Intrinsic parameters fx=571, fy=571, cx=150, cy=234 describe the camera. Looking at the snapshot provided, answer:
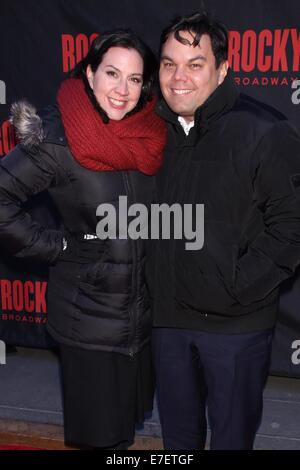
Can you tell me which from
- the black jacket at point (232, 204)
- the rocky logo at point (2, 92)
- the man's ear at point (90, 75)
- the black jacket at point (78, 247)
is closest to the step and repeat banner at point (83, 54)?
the rocky logo at point (2, 92)

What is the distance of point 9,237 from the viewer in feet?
7.34

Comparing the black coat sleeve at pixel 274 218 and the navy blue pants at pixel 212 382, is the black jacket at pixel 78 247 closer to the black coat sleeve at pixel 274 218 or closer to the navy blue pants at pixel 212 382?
the navy blue pants at pixel 212 382

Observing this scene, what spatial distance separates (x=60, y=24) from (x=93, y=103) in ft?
5.59

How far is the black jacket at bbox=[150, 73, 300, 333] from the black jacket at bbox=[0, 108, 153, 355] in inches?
5.1

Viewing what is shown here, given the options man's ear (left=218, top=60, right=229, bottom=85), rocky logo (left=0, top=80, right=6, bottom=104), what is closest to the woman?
man's ear (left=218, top=60, right=229, bottom=85)

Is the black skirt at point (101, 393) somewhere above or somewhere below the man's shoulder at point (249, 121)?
below

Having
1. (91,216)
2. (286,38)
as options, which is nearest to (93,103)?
(91,216)

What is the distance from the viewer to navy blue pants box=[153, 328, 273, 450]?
7.22 feet

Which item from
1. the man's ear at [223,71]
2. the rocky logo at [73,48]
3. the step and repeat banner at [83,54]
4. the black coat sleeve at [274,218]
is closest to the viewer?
the black coat sleeve at [274,218]

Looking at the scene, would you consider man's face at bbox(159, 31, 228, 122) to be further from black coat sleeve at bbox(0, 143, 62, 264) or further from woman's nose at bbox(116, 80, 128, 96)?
black coat sleeve at bbox(0, 143, 62, 264)

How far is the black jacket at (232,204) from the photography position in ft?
6.67

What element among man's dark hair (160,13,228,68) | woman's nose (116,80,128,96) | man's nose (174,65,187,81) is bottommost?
woman's nose (116,80,128,96)

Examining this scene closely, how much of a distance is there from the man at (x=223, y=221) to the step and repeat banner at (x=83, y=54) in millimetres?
1315

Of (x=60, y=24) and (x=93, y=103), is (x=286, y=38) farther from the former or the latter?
(x=93, y=103)
